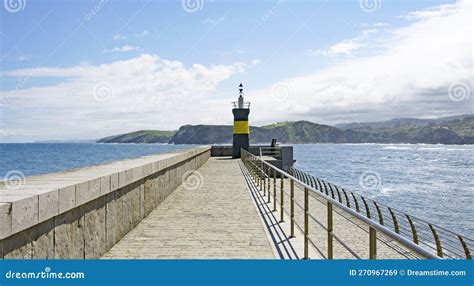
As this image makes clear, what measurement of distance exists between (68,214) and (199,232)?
3188 millimetres

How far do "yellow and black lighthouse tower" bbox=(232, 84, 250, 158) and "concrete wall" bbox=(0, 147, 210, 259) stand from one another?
25775mm

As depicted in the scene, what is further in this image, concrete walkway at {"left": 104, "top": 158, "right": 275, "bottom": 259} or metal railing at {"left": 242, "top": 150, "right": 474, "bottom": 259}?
concrete walkway at {"left": 104, "top": 158, "right": 275, "bottom": 259}

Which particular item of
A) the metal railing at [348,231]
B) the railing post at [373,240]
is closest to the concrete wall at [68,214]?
the metal railing at [348,231]

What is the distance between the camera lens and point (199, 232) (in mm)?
7730

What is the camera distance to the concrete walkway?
20.6 ft
